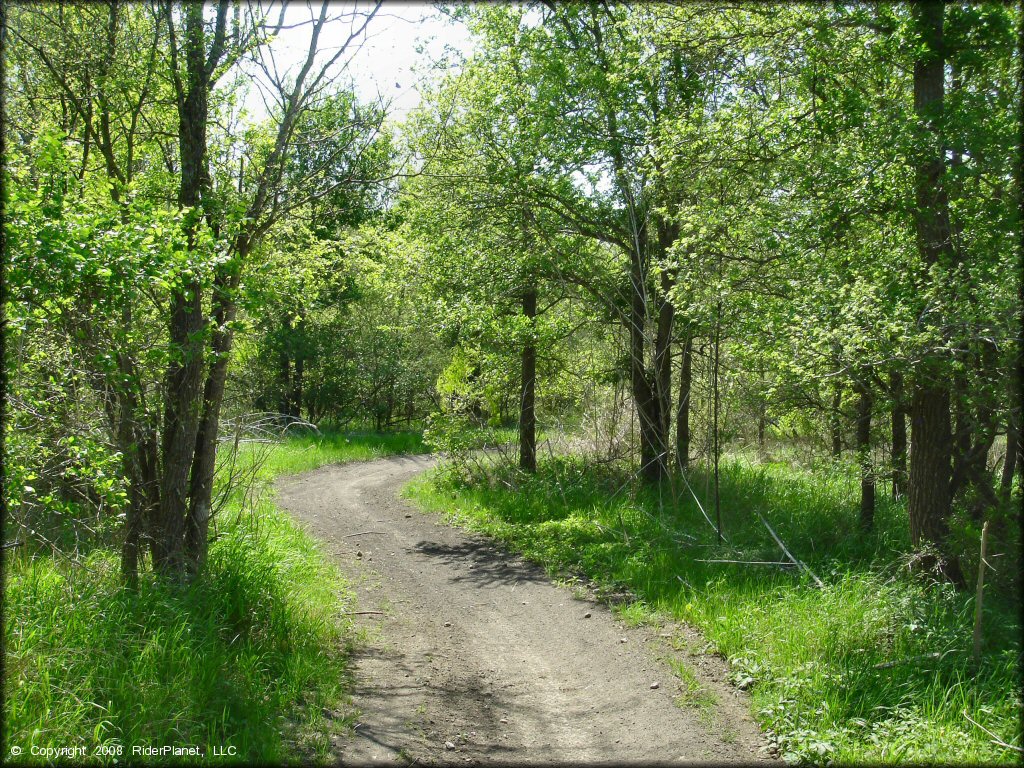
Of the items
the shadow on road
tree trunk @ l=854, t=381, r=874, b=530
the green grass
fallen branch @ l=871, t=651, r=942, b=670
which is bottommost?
the shadow on road

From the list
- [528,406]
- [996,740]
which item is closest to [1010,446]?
[996,740]

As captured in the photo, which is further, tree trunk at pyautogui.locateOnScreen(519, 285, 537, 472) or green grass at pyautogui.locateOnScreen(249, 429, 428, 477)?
green grass at pyautogui.locateOnScreen(249, 429, 428, 477)

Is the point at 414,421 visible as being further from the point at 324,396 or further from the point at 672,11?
the point at 672,11

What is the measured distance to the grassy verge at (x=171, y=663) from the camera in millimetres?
3816

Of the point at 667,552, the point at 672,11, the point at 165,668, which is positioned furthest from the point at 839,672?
the point at 672,11

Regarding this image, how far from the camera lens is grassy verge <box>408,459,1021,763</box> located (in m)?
4.39

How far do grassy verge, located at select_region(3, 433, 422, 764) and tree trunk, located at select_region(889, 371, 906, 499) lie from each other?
216 inches

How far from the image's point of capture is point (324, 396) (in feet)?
86.9

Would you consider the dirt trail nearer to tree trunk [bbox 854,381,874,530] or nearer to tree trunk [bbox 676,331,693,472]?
tree trunk [bbox 854,381,874,530]

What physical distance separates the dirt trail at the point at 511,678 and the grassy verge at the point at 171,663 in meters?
0.44

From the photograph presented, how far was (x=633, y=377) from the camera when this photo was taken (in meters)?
11.4

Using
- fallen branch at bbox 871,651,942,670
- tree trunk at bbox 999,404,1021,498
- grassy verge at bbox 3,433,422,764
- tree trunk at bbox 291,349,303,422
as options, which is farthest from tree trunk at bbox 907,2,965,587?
tree trunk at bbox 291,349,303,422

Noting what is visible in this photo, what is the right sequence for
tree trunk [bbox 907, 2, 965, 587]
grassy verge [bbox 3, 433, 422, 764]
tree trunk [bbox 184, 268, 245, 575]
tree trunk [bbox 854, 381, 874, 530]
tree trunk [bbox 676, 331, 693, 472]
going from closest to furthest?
grassy verge [bbox 3, 433, 422, 764], tree trunk [bbox 907, 2, 965, 587], tree trunk [bbox 184, 268, 245, 575], tree trunk [bbox 854, 381, 874, 530], tree trunk [bbox 676, 331, 693, 472]

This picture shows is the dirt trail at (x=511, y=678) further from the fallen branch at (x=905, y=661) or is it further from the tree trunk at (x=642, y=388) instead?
the tree trunk at (x=642, y=388)
